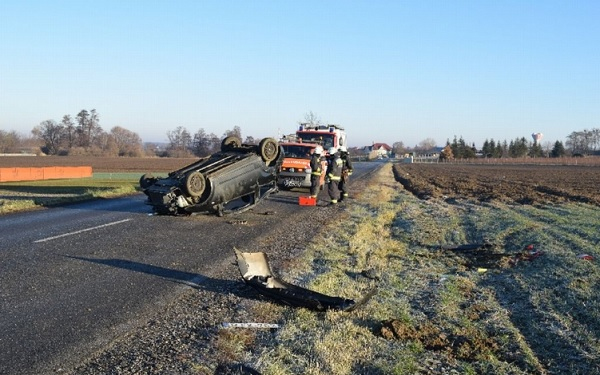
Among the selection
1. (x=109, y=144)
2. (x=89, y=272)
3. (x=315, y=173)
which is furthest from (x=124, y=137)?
(x=89, y=272)

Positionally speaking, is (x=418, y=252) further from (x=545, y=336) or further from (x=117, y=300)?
(x=117, y=300)

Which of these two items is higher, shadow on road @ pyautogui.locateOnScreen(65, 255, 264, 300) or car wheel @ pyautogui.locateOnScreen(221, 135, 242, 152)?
car wheel @ pyautogui.locateOnScreen(221, 135, 242, 152)

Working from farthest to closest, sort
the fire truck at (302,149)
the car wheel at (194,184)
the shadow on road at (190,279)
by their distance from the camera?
1. the fire truck at (302,149)
2. the car wheel at (194,184)
3. the shadow on road at (190,279)

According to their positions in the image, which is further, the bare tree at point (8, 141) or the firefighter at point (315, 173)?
the bare tree at point (8, 141)

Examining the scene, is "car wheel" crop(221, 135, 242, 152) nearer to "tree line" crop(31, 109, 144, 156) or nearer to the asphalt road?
the asphalt road

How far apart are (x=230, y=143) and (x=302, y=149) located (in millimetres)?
6517

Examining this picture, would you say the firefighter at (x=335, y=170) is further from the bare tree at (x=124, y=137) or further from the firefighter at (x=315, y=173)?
the bare tree at (x=124, y=137)

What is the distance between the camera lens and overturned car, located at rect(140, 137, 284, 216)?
1244 cm

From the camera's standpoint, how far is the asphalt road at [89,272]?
500 centimetres

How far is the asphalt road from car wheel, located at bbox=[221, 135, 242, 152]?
88.8 inches

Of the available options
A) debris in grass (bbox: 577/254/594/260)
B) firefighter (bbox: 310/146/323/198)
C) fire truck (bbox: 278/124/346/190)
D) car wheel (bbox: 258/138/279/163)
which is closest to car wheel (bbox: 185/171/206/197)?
car wheel (bbox: 258/138/279/163)

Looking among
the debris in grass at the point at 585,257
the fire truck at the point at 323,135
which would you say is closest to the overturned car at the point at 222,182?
the debris in grass at the point at 585,257

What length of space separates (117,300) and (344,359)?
9.27 feet

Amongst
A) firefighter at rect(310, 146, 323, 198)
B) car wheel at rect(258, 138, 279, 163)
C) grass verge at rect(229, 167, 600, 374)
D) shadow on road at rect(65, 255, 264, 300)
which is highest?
car wheel at rect(258, 138, 279, 163)
